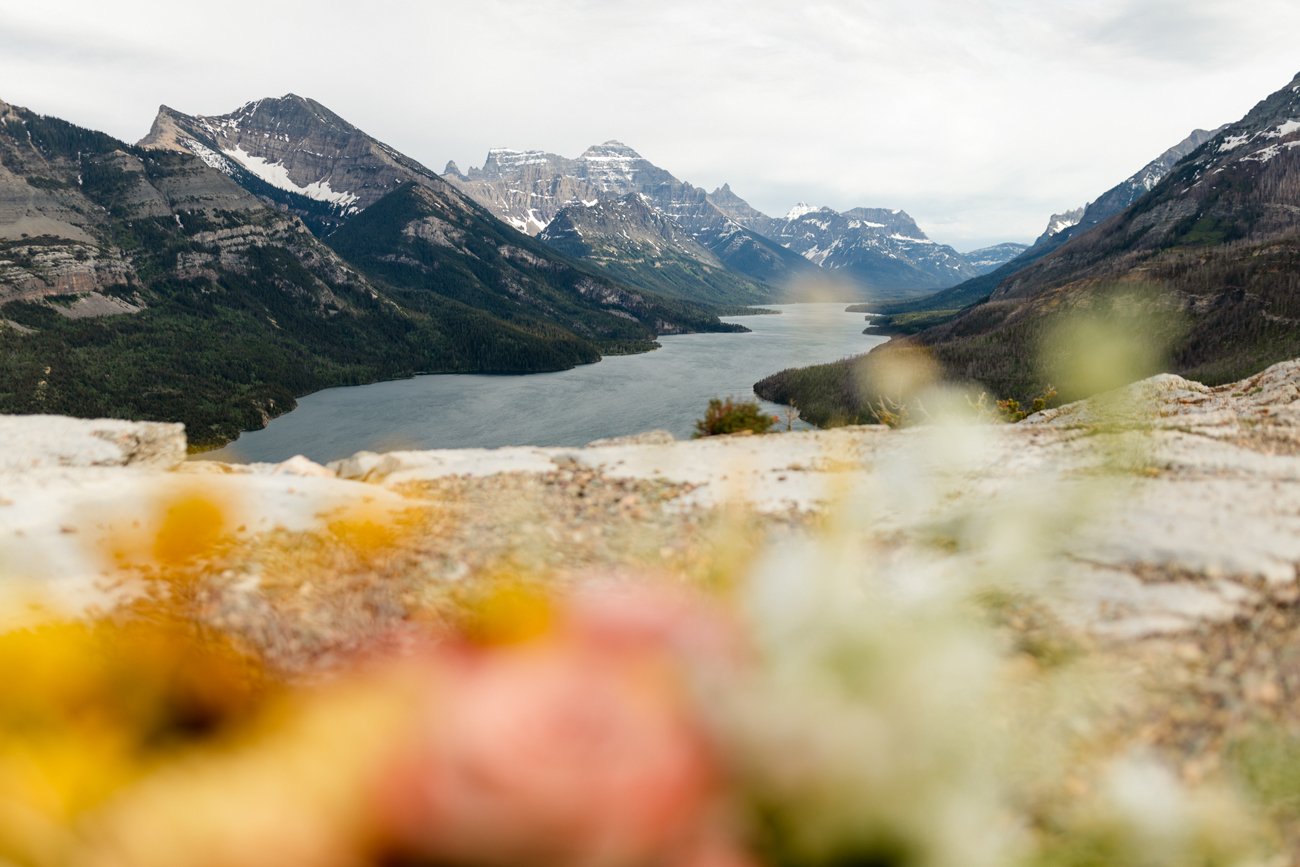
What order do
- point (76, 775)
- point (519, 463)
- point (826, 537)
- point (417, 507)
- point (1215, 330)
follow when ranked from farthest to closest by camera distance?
point (1215, 330), point (519, 463), point (417, 507), point (826, 537), point (76, 775)

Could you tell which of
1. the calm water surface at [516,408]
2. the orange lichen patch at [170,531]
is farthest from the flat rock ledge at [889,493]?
the calm water surface at [516,408]

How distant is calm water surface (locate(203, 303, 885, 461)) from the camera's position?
100794mm

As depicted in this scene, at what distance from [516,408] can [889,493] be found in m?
129

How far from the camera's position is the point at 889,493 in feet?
18.2

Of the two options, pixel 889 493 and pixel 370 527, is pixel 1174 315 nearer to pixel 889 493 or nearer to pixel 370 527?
pixel 889 493

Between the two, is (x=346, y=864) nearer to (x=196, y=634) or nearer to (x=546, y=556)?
(x=196, y=634)

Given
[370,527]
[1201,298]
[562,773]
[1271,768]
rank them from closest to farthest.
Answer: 1. [562,773]
2. [1271,768]
3. [370,527]
4. [1201,298]

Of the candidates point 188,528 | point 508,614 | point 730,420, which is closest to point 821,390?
point 730,420

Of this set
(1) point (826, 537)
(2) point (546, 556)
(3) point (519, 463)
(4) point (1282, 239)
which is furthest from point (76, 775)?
(4) point (1282, 239)

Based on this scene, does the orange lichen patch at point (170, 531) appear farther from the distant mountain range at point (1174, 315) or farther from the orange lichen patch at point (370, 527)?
the distant mountain range at point (1174, 315)

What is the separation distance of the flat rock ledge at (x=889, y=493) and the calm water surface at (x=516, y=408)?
218 ft

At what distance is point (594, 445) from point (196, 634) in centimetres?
534

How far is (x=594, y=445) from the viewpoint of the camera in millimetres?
8312

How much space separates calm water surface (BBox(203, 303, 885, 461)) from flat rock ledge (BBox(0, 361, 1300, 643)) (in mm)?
66352
